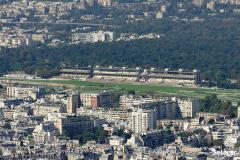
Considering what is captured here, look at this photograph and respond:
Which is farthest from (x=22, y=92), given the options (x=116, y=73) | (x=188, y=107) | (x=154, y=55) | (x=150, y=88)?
(x=154, y=55)

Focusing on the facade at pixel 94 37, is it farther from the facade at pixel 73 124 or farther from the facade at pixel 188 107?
the facade at pixel 73 124

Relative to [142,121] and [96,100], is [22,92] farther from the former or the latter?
[142,121]

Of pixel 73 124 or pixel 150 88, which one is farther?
pixel 150 88

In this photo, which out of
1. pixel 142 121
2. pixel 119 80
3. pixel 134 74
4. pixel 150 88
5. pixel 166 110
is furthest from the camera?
pixel 134 74

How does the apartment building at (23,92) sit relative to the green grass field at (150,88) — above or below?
above

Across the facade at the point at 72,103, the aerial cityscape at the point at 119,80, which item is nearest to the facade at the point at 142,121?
the aerial cityscape at the point at 119,80

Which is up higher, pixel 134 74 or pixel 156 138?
pixel 156 138
